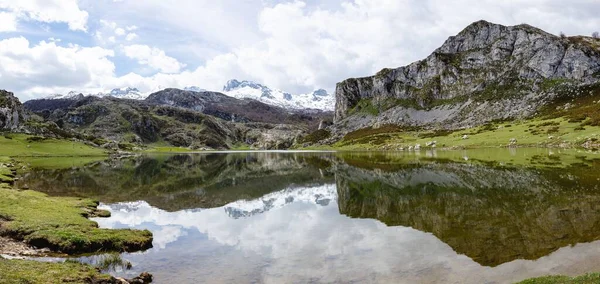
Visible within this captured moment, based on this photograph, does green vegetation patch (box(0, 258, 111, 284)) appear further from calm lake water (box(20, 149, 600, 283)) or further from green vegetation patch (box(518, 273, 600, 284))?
green vegetation patch (box(518, 273, 600, 284))

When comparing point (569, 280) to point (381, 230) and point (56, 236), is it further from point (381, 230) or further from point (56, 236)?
point (56, 236)

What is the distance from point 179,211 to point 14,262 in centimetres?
2740

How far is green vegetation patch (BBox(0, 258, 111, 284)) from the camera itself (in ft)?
59.3

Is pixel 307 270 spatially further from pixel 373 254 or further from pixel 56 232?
pixel 56 232

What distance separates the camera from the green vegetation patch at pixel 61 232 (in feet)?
91.1

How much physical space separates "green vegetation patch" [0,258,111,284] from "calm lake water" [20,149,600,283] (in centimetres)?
273

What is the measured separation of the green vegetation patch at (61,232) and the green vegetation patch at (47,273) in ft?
19.8

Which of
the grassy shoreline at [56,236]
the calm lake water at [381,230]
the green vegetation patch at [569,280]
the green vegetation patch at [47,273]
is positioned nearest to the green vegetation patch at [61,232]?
the grassy shoreline at [56,236]

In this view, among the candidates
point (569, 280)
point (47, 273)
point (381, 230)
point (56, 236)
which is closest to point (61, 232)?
point (56, 236)

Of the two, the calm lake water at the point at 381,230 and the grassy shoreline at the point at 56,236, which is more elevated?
the grassy shoreline at the point at 56,236

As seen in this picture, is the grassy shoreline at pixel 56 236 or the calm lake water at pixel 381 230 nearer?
the grassy shoreline at pixel 56 236

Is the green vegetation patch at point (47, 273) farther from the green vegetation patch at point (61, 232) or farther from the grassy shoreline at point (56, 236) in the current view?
the green vegetation patch at point (61, 232)

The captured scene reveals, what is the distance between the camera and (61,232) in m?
29.1

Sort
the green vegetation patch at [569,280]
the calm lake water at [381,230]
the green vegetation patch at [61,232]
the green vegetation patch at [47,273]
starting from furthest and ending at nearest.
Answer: the green vegetation patch at [61,232] → the calm lake water at [381,230] → the green vegetation patch at [47,273] → the green vegetation patch at [569,280]
